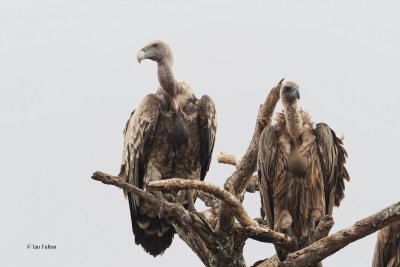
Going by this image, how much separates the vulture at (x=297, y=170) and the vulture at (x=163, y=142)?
1917mm

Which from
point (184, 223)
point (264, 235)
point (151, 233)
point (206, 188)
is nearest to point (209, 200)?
point (151, 233)

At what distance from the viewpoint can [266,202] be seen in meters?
7.54

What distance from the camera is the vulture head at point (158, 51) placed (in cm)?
968

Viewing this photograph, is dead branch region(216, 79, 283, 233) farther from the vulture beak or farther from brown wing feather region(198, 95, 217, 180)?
the vulture beak

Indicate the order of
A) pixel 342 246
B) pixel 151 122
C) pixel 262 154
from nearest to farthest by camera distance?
pixel 342 246, pixel 262 154, pixel 151 122

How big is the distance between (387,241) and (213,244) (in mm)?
1839

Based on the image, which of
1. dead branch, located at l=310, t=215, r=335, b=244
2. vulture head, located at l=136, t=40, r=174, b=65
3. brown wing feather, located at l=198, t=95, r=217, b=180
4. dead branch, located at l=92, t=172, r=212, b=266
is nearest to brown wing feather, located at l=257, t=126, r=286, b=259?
dead branch, located at l=92, t=172, r=212, b=266

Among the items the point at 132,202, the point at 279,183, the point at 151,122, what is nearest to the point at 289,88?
the point at 279,183

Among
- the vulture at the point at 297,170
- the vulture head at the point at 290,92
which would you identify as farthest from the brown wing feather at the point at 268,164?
the vulture head at the point at 290,92

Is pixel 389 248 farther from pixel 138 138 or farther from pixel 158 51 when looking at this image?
pixel 158 51

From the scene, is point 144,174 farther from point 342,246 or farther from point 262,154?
point 342,246

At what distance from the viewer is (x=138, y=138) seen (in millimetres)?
9406

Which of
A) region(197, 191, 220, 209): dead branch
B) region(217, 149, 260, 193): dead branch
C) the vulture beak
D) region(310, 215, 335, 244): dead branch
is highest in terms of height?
the vulture beak

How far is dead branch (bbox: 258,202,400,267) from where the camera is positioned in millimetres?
5781
